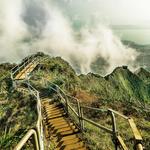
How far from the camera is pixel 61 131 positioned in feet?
48.7

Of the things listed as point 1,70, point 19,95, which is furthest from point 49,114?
→ point 1,70

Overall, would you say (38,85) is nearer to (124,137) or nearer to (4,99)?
(4,99)

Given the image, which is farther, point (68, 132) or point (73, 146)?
point (68, 132)

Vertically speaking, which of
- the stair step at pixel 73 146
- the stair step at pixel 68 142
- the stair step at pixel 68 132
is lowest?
the stair step at pixel 73 146

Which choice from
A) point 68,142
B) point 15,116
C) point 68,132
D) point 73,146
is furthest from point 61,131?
point 15,116

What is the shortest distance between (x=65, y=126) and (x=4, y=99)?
1596cm

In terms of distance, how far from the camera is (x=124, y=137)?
18094mm

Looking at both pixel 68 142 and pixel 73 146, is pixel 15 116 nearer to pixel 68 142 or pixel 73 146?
pixel 68 142

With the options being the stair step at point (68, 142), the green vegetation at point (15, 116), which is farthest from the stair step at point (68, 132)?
the green vegetation at point (15, 116)

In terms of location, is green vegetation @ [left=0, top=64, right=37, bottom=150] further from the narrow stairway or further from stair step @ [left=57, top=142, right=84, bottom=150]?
stair step @ [left=57, top=142, right=84, bottom=150]

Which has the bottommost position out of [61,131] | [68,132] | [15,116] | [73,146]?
[73,146]

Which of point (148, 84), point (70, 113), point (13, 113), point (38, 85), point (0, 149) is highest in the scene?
point (148, 84)

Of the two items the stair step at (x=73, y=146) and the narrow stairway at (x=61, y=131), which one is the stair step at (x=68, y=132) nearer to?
the narrow stairway at (x=61, y=131)

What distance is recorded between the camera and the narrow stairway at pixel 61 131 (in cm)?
1296
